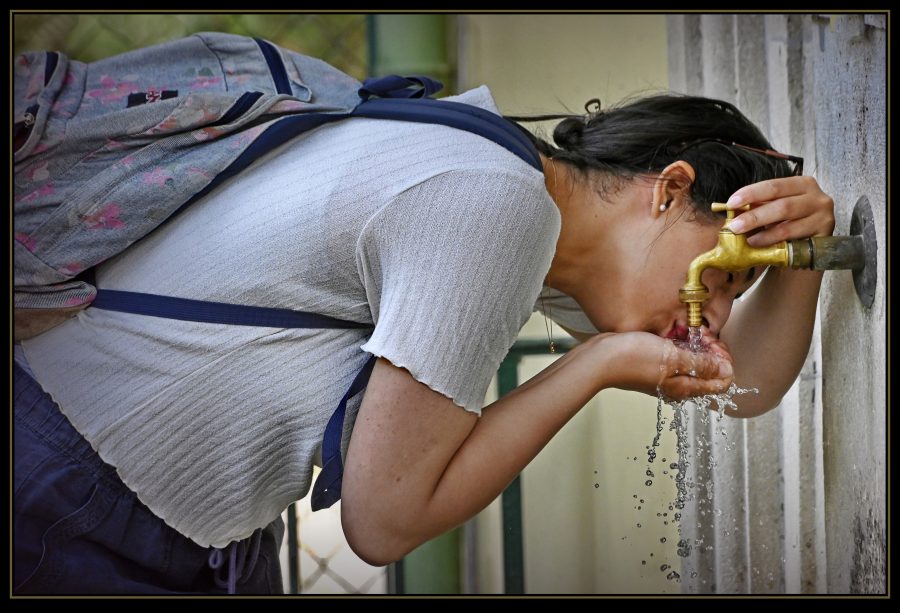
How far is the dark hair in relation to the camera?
1.04 meters

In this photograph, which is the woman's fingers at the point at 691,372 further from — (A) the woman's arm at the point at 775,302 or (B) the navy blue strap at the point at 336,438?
(B) the navy blue strap at the point at 336,438

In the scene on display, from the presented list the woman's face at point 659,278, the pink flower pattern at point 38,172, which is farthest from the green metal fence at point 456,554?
→ the pink flower pattern at point 38,172

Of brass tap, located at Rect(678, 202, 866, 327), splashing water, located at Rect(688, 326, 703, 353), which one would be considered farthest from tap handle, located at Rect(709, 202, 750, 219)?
splashing water, located at Rect(688, 326, 703, 353)

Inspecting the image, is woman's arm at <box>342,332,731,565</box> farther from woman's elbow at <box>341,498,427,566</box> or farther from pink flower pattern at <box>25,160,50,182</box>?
pink flower pattern at <box>25,160,50,182</box>

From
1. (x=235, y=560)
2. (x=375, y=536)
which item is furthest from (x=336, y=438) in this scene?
(x=235, y=560)

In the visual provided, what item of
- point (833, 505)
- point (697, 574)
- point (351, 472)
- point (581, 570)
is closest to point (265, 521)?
point (351, 472)

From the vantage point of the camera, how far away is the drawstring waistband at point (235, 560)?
39.9 inches

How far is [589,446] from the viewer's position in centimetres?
195

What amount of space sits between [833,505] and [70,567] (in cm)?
96

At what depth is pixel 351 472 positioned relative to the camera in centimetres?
Answer: 88

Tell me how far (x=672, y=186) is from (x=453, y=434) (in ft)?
1.29

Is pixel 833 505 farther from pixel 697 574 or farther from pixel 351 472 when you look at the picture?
pixel 351 472

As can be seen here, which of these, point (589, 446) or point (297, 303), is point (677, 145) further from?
point (589, 446)

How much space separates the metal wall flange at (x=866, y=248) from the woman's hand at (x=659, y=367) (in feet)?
0.59
